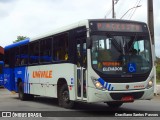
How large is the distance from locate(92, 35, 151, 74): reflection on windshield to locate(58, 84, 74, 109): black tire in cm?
265

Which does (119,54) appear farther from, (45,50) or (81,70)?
(45,50)

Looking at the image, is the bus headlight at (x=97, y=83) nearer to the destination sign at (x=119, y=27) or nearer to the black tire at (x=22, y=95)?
the destination sign at (x=119, y=27)

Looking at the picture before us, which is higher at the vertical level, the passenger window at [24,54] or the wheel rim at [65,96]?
the passenger window at [24,54]

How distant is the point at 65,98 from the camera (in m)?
16.2

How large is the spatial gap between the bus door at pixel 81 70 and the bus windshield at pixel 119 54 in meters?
0.60

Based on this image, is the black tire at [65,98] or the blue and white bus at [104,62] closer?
the blue and white bus at [104,62]

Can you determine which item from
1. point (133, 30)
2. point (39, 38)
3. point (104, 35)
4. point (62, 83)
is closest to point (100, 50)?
point (104, 35)

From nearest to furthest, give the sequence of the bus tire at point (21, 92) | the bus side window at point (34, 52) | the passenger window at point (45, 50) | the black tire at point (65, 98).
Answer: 1. the black tire at point (65, 98)
2. the passenger window at point (45, 50)
3. the bus side window at point (34, 52)
4. the bus tire at point (21, 92)

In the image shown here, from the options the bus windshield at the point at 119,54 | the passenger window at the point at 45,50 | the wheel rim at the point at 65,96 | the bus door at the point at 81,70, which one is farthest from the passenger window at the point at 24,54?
the bus windshield at the point at 119,54

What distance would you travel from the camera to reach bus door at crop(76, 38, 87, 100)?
1429 centimetres

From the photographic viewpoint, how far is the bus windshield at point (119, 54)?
13.8 m

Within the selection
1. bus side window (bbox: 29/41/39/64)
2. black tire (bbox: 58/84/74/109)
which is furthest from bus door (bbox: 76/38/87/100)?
bus side window (bbox: 29/41/39/64)

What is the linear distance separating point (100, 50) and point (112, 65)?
632mm

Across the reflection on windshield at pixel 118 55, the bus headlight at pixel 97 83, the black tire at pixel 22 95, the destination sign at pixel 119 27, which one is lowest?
the black tire at pixel 22 95
